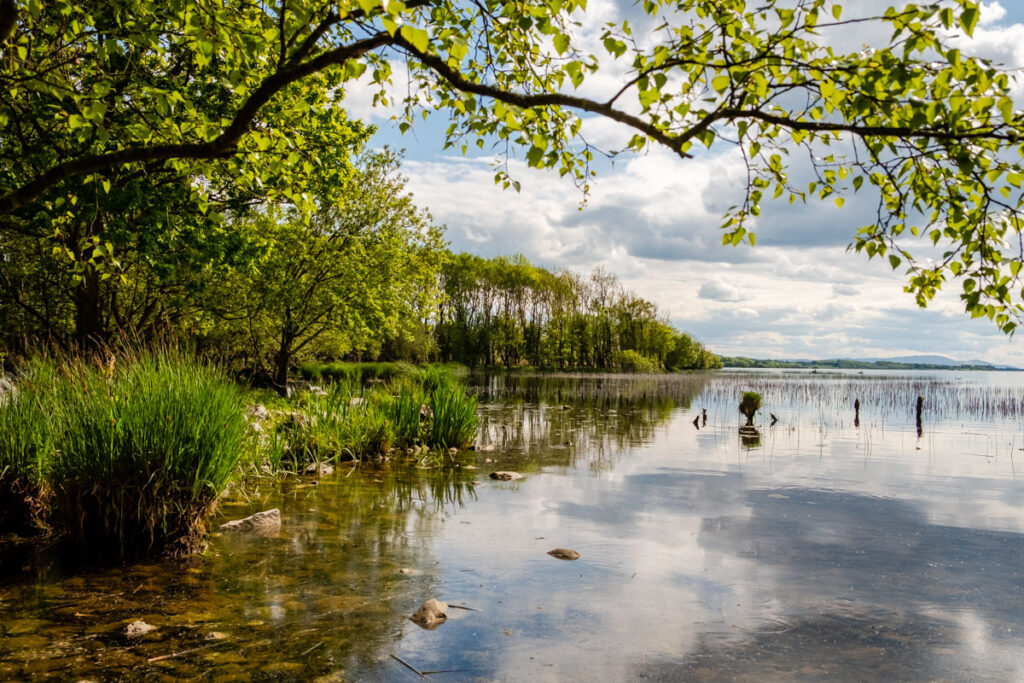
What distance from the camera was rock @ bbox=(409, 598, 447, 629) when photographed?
5.35 meters

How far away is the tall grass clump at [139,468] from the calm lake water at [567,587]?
47 centimetres

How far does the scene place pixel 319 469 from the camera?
1162cm

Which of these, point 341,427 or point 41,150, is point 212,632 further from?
point 41,150

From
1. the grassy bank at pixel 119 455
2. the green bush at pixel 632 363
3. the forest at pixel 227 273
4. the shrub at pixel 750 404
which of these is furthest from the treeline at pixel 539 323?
the grassy bank at pixel 119 455

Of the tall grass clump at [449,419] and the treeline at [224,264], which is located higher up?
the treeline at [224,264]

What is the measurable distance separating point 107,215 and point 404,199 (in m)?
14.0

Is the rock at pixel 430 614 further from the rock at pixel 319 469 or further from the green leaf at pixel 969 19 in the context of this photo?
the rock at pixel 319 469

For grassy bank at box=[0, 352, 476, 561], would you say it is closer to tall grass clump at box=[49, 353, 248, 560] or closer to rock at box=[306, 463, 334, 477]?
tall grass clump at box=[49, 353, 248, 560]

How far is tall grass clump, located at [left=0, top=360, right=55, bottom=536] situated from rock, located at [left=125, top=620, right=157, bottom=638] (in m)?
3.30

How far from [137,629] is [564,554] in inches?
163

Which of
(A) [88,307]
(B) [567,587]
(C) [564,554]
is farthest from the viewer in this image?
(A) [88,307]

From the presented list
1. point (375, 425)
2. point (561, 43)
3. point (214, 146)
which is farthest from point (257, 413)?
point (561, 43)

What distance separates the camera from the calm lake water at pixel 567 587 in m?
4.74

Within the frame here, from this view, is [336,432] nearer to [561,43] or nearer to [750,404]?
[561,43]
